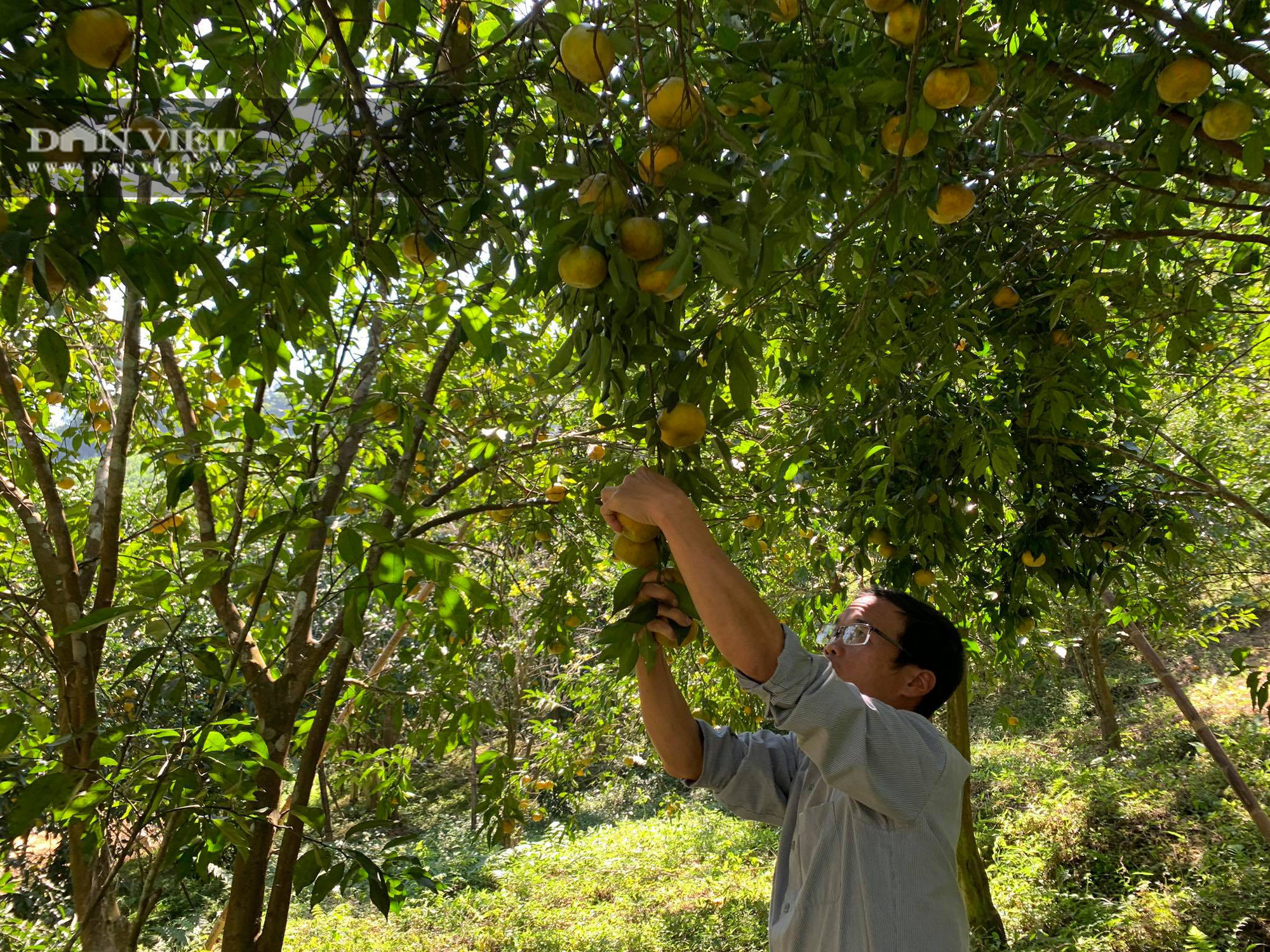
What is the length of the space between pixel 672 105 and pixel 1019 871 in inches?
271

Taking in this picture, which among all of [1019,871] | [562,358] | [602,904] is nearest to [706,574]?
[562,358]

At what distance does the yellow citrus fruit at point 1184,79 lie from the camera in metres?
1.44

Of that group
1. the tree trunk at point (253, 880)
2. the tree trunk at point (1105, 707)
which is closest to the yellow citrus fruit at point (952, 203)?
the tree trunk at point (253, 880)

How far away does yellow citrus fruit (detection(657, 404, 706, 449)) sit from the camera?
1074 millimetres

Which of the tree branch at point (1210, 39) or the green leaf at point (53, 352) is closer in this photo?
the green leaf at point (53, 352)

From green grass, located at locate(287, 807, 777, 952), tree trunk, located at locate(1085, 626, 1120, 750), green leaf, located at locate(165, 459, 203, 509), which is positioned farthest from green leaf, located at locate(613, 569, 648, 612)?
tree trunk, located at locate(1085, 626, 1120, 750)

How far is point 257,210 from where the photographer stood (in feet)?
4.23

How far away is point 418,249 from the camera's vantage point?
1.55 metres

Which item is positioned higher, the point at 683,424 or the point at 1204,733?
the point at 683,424

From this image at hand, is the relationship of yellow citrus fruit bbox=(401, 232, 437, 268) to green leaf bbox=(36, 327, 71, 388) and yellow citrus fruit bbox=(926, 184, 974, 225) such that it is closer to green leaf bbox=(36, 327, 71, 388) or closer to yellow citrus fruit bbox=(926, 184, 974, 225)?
green leaf bbox=(36, 327, 71, 388)

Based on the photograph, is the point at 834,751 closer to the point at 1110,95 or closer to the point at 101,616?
the point at 101,616

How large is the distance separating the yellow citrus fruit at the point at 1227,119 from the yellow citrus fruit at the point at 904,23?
73 centimetres

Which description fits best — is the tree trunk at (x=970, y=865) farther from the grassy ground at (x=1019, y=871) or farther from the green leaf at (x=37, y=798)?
the green leaf at (x=37, y=798)

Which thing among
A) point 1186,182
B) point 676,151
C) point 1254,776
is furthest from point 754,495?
point 1254,776
